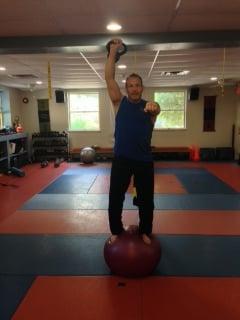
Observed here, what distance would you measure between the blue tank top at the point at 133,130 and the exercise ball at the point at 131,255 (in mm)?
641

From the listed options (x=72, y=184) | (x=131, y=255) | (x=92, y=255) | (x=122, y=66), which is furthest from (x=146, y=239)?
(x=122, y=66)

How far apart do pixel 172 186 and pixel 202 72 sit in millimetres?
2641

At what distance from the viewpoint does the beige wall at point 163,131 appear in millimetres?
8484

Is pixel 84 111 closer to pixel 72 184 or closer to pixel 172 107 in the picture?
pixel 172 107

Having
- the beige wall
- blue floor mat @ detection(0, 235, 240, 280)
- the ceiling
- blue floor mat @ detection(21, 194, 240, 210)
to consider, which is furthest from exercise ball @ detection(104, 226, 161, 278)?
the beige wall

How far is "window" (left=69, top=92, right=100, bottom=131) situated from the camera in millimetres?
8742

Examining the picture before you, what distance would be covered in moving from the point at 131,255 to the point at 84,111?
7.19 m

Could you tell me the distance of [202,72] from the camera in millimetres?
5961

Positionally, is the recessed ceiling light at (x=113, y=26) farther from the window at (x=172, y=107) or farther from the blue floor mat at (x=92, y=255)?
the window at (x=172, y=107)

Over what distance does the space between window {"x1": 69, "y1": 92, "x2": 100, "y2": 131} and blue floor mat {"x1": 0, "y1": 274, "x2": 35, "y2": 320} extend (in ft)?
22.7

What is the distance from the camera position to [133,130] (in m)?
2.07

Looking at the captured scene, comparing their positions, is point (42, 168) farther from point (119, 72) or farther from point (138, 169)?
point (138, 169)

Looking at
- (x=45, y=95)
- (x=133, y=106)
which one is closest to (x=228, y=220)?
(x=133, y=106)

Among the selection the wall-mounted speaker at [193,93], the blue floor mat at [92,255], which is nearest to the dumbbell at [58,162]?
the wall-mounted speaker at [193,93]
